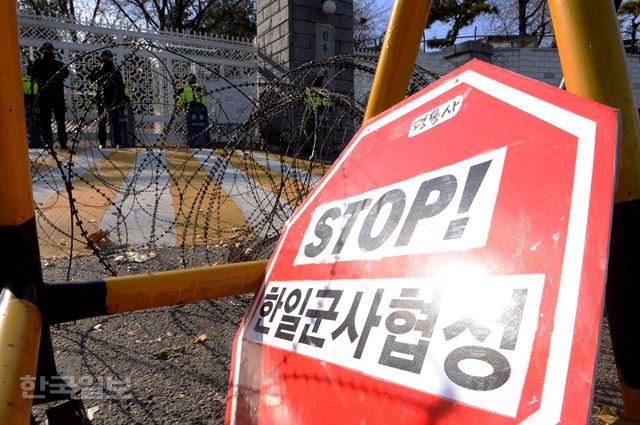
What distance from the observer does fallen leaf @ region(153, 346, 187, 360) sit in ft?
7.47

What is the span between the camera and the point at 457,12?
1362 inches

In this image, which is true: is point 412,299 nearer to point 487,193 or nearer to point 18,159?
point 487,193

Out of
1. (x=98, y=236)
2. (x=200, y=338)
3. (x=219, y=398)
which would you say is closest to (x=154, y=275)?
(x=219, y=398)

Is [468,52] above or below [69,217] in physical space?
above

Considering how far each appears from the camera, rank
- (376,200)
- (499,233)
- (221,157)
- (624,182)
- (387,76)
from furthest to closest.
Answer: (221,157) < (387,76) < (376,200) < (624,182) < (499,233)

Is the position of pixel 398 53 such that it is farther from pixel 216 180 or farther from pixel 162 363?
pixel 162 363

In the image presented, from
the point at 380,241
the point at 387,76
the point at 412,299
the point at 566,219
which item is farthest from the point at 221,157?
the point at 566,219

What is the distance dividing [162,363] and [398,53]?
66.6 inches

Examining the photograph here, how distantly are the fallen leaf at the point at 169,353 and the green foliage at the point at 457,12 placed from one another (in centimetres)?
3542

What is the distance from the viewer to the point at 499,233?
930 millimetres

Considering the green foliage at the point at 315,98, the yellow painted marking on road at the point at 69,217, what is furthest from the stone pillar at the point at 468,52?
the green foliage at the point at 315,98

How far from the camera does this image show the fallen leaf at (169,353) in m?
2.28

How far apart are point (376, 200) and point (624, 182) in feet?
1.90

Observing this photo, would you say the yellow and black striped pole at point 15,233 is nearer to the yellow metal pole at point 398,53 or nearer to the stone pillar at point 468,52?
the yellow metal pole at point 398,53
